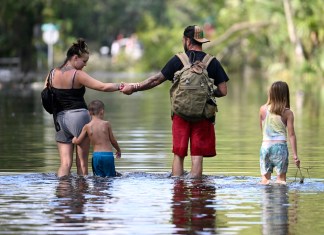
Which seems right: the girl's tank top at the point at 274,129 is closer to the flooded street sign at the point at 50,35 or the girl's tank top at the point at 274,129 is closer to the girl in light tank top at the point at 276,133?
the girl in light tank top at the point at 276,133

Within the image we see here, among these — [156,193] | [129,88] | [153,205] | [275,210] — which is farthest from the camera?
[129,88]

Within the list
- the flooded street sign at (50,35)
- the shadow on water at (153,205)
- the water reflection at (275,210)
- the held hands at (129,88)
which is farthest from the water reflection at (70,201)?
the flooded street sign at (50,35)

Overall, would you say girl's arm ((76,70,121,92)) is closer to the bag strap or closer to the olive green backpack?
the bag strap

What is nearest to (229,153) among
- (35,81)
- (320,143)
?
(320,143)

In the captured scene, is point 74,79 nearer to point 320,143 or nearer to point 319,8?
point 320,143

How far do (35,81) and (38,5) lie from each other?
7.62 metres

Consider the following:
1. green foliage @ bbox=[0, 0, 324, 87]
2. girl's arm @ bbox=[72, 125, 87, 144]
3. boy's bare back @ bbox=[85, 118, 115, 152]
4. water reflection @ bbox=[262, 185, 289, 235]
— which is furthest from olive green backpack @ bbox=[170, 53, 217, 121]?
green foliage @ bbox=[0, 0, 324, 87]

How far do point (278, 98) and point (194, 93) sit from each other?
1089 mm

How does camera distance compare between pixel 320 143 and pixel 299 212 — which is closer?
pixel 299 212

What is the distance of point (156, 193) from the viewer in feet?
43.2

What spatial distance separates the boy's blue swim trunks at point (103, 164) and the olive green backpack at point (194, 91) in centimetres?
94

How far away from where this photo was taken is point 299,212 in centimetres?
1151

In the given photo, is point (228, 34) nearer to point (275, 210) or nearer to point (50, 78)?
point (50, 78)

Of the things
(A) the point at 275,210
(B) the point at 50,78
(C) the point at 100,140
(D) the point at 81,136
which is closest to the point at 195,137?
(C) the point at 100,140
